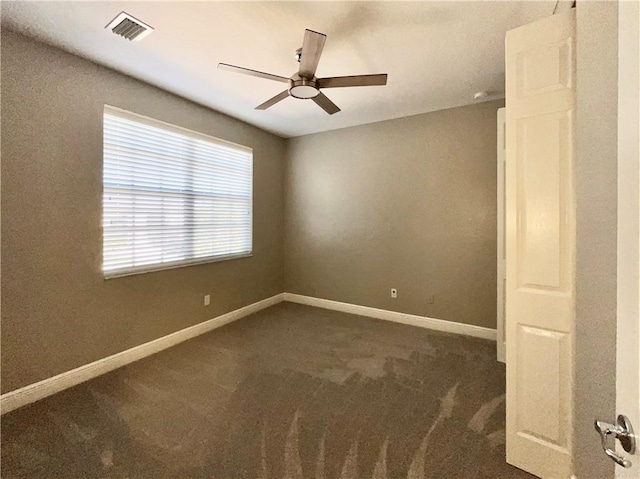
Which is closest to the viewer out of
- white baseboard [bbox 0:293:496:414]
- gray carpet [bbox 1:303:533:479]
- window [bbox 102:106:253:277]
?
gray carpet [bbox 1:303:533:479]

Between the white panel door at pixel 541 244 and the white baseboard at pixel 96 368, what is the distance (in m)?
3.14

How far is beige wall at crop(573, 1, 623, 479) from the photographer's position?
0.86 m

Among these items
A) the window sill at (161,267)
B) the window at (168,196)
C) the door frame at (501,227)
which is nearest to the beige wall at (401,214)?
the door frame at (501,227)

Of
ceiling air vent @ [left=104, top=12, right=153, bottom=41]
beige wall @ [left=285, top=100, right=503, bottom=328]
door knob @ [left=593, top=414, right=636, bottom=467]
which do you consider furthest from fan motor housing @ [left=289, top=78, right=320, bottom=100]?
door knob @ [left=593, top=414, right=636, bottom=467]

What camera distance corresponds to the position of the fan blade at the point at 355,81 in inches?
74.3

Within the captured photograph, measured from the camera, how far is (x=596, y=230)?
0.92 meters

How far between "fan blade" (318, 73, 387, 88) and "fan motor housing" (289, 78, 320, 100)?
55 millimetres

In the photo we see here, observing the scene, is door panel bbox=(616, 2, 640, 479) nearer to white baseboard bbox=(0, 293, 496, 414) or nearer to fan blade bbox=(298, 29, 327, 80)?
fan blade bbox=(298, 29, 327, 80)

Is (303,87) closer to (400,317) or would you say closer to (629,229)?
(629,229)

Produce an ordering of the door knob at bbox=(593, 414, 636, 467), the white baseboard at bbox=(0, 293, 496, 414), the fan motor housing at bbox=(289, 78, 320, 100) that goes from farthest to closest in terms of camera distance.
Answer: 1. the white baseboard at bbox=(0, 293, 496, 414)
2. the fan motor housing at bbox=(289, 78, 320, 100)
3. the door knob at bbox=(593, 414, 636, 467)

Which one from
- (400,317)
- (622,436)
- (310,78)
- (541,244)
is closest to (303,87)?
(310,78)

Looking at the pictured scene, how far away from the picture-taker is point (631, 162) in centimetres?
53

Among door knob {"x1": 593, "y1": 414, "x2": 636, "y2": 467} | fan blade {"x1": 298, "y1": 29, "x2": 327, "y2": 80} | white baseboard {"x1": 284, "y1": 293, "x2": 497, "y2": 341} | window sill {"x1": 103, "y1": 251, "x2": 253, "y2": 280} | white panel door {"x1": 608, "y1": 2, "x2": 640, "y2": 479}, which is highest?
fan blade {"x1": 298, "y1": 29, "x2": 327, "y2": 80}

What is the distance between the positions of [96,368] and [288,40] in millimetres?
3237
